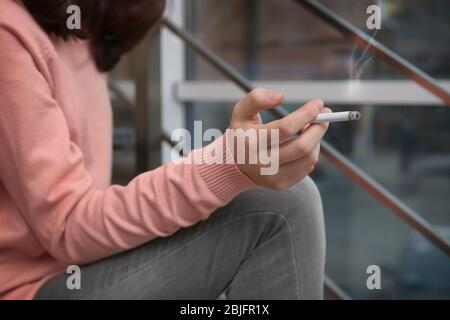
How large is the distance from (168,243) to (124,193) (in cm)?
7

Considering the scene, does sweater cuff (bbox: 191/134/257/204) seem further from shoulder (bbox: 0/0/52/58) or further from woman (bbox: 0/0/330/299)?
shoulder (bbox: 0/0/52/58)

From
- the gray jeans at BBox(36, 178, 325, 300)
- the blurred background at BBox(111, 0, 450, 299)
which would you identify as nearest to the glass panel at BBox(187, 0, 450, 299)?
the blurred background at BBox(111, 0, 450, 299)

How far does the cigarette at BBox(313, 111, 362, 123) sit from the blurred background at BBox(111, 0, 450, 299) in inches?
9.7

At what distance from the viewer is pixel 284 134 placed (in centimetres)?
37

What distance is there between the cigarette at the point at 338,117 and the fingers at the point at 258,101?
0.03 metres

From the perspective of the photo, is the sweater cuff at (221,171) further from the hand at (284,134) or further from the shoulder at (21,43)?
the shoulder at (21,43)

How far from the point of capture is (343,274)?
3.29 ft

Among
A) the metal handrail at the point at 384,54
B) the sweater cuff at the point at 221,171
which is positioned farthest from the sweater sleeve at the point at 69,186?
the metal handrail at the point at 384,54

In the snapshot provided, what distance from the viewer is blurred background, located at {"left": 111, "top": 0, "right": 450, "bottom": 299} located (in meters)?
0.79

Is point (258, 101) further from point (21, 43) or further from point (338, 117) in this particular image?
point (21, 43)

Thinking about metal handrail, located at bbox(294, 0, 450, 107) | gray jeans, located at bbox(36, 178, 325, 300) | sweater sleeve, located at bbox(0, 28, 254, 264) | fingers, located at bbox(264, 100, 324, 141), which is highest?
metal handrail, located at bbox(294, 0, 450, 107)

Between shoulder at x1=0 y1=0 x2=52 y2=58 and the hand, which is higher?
shoulder at x1=0 y1=0 x2=52 y2=58
